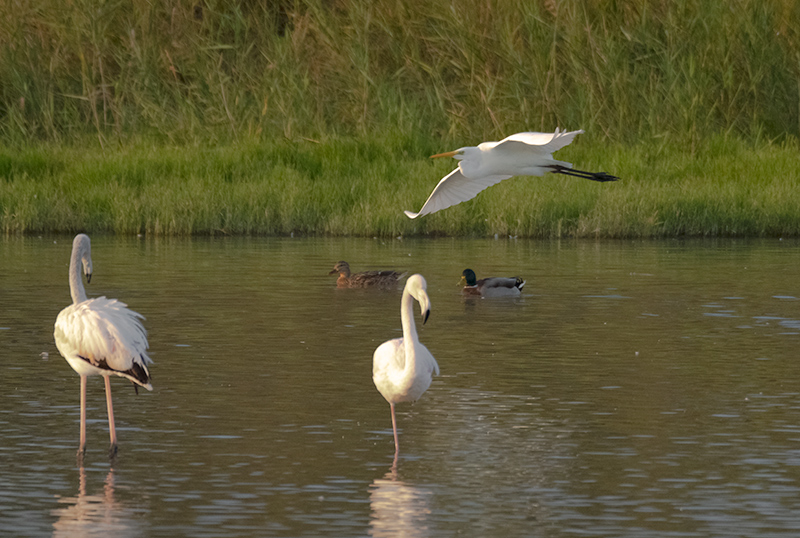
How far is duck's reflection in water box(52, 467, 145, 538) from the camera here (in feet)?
21.0

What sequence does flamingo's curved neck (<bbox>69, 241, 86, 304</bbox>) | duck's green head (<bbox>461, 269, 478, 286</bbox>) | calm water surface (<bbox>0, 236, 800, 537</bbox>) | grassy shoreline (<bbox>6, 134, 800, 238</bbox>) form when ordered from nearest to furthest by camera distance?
calm water surface (<bbox>0, 236, 800, 537</bbox>)
flamingo's curved neck (<bbox>69, 241, 86, 304</bbox>)
duck's green head (<bbox>461, 269, 478, 286</bbox>)
grassy shoreline (<bbox>6, 134, 800, 238</bbox>)

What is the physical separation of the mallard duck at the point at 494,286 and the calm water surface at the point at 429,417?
138 millimetres

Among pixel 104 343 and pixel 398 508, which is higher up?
pixel 104 343

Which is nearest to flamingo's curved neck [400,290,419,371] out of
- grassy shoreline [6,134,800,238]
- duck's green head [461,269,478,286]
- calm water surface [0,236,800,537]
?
calm water surface [0,236,800,537]

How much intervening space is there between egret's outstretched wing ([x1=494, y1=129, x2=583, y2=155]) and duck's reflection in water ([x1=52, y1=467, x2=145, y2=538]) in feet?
17.8

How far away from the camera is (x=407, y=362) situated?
784 cm

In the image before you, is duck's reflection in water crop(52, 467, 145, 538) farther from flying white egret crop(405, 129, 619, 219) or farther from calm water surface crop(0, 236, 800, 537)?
flying white egret crop(405, 129, 619, 219)

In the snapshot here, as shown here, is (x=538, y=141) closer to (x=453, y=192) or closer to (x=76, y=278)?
(x=453, y=192)

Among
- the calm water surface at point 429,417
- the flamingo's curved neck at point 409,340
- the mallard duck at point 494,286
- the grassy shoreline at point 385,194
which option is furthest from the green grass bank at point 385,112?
the flamingo's curved neck at point 409,340

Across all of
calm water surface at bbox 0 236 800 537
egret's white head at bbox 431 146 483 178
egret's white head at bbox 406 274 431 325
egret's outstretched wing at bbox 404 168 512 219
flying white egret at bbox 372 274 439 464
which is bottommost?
calm water surface at bbox 0 236 800 537

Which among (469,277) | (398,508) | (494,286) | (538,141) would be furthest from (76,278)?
(469,277)

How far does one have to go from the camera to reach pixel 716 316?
1375 centimetres

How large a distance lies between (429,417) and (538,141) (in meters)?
3.62

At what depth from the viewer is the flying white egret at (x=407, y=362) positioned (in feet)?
25.7
